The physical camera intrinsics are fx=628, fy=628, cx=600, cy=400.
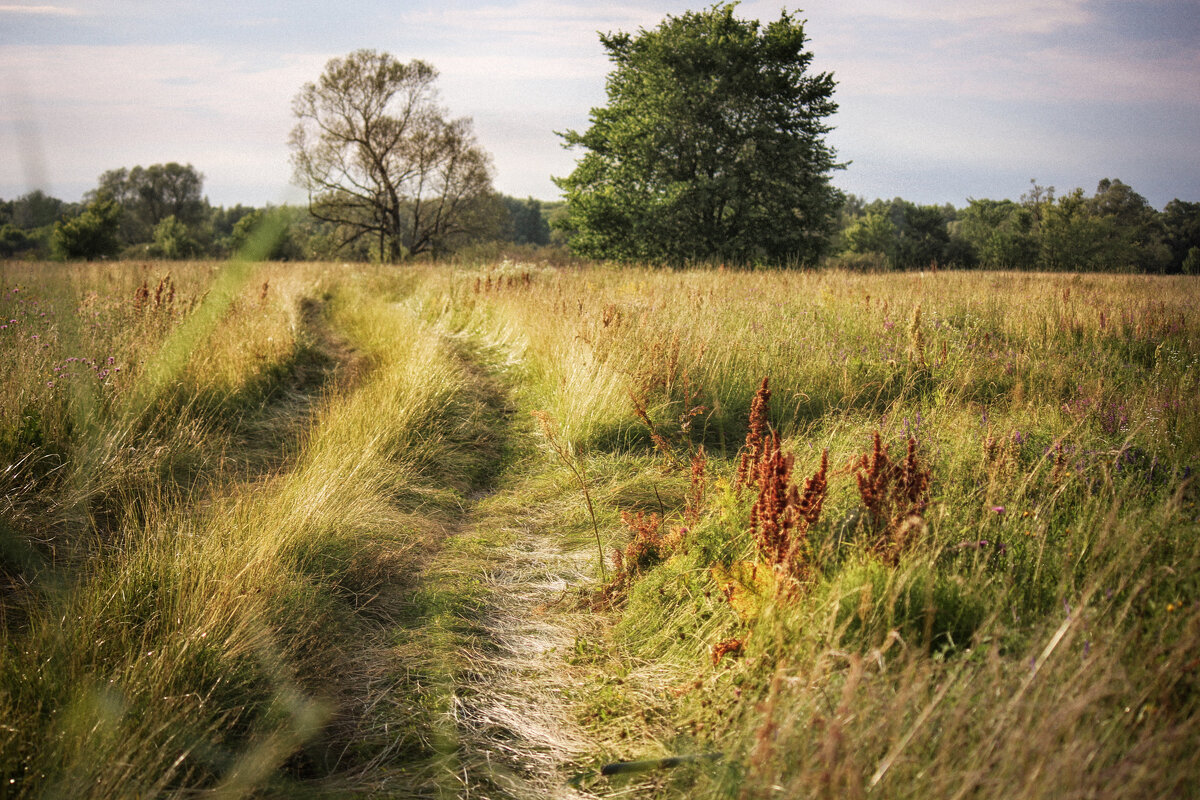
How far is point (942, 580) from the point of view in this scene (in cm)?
215

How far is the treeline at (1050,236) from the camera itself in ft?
87.5

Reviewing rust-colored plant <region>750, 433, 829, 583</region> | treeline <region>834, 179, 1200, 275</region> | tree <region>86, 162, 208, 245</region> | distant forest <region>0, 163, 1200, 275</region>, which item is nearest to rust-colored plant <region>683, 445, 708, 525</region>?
rust-colored plant <region>750, 433, 829, 583</region>

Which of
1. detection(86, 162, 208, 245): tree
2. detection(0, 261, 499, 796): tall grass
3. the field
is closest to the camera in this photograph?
the field

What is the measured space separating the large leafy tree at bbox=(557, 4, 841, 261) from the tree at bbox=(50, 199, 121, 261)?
2390cm

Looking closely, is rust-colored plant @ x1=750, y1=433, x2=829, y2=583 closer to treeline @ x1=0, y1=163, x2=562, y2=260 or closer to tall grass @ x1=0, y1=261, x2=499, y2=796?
tall grass @ x1=0, y1=261, x2=499, y2=796

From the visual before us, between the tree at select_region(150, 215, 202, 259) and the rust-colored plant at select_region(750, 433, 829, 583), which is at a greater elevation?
the tree at select_region(150, 215, 202, 259)

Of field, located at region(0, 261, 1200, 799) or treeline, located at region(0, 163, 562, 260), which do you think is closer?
field, located at region(0, 261, 1200, 799)

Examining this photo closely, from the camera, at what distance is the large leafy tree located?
710 inches

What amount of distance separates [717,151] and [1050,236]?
81.7 ft

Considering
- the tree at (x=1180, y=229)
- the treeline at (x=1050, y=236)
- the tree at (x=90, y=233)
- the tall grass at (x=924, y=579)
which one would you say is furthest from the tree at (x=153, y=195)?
the tree at (x=1180, y=229)

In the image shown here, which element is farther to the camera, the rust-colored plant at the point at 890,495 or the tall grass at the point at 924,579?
the rust-colored plant at the point at 890,495

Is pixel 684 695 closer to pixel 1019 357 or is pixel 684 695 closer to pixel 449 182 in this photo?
pixel 1019 357

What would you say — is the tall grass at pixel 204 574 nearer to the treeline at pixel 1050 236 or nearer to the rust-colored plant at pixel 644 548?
the rust-colored plant at pixel 644 548

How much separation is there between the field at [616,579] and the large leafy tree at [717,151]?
14.0 meters
